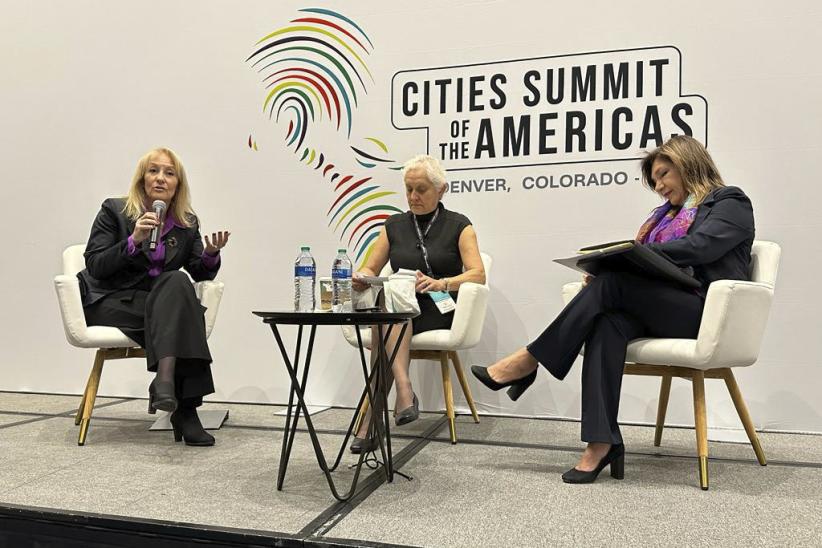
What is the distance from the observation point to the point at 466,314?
2848 mm

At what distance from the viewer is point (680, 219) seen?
244cm

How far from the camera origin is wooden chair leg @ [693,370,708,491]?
2139 mm

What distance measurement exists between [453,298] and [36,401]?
8.13 feet

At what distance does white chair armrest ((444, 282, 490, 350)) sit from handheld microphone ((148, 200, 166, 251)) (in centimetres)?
124

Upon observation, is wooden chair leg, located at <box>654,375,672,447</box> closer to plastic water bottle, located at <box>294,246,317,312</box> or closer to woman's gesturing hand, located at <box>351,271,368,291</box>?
woman's gesturing hand, located at <box>351,271,368,291</box>

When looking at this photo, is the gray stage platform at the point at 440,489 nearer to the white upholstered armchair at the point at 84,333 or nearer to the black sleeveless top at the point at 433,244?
the white upholstered armchair at the point at 84,333

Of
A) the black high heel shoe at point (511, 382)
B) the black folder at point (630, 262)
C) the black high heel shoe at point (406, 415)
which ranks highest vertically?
the black folder at point (630, 262)

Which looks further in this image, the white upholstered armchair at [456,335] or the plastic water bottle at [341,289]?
the white upholstered armchair at [456,335]

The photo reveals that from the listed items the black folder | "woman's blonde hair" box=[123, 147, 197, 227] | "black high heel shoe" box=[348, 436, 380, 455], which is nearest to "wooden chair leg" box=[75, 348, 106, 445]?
"woman's blonde hair" box=[123, 147, 197, 227]

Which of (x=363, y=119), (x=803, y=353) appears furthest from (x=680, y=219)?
(x=363, y=119)

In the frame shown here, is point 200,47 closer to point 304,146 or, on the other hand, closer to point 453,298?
point 304,146

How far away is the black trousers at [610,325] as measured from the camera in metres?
2.21

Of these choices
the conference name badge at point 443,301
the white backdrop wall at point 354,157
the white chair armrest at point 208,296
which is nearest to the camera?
the conference name badge at point 443,301

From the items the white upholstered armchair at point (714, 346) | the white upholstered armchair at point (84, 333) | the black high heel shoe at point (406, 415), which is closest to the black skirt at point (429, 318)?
the black high heel shoe at point (406, 415)
